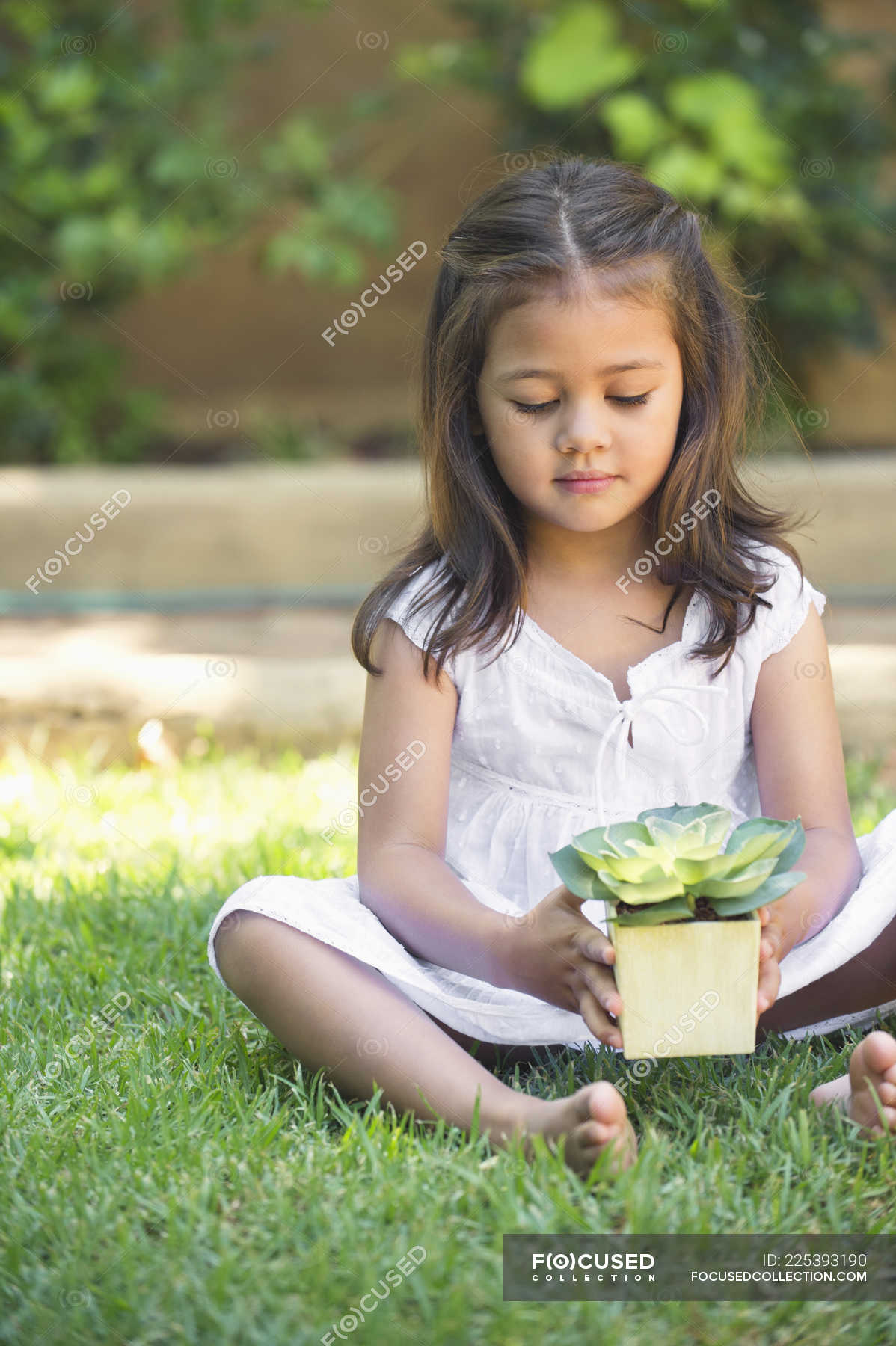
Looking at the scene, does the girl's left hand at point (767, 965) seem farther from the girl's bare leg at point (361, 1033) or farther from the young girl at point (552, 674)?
the girl's bare leg at point (361, 1033)

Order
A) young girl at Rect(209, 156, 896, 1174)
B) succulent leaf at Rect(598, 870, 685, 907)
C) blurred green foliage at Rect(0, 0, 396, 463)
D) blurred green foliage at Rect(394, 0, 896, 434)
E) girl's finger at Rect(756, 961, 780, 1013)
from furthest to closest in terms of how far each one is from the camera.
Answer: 1. blurred green foliage at Rect(0, 0, 396, 463)
2. blurred green foliage at Rect(394, 0, 896, 434)
3. young girl at Rect(209, 156, 896, 1174)
4. girl's finger at Rect(756, 961, 780, 1013)
5. succulent leaf at Rect(598, 870, 685, 907)

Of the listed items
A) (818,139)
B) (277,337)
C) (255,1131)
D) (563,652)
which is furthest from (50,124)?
(255,1131)

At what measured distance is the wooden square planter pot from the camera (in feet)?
4.63

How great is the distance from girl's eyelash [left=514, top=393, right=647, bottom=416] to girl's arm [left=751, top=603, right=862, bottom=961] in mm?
393

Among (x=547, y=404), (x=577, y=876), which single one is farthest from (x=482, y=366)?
(x=577, y=876)

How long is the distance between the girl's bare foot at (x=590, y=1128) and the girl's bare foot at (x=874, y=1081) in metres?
0.25

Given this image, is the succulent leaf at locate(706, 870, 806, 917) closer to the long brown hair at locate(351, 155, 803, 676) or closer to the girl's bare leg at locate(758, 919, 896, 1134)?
the girl's bare leg at locate(758, 919, 896, 1134)

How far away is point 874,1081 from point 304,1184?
1.97ft

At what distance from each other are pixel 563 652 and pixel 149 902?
85cm

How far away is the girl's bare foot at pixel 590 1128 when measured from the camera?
4.63 feet

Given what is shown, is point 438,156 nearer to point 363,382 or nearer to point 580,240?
point 363,382

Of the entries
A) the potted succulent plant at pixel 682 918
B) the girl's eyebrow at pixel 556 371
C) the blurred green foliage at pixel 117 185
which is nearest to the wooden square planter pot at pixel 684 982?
the potted succulent plant at pixel 682 918

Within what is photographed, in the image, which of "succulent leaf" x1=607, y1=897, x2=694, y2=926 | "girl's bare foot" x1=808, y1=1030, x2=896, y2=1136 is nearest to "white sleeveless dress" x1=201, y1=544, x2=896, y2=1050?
"girl's bare foot" x1=808, y1=1030, x2=896, y2=1136

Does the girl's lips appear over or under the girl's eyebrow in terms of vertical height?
under
